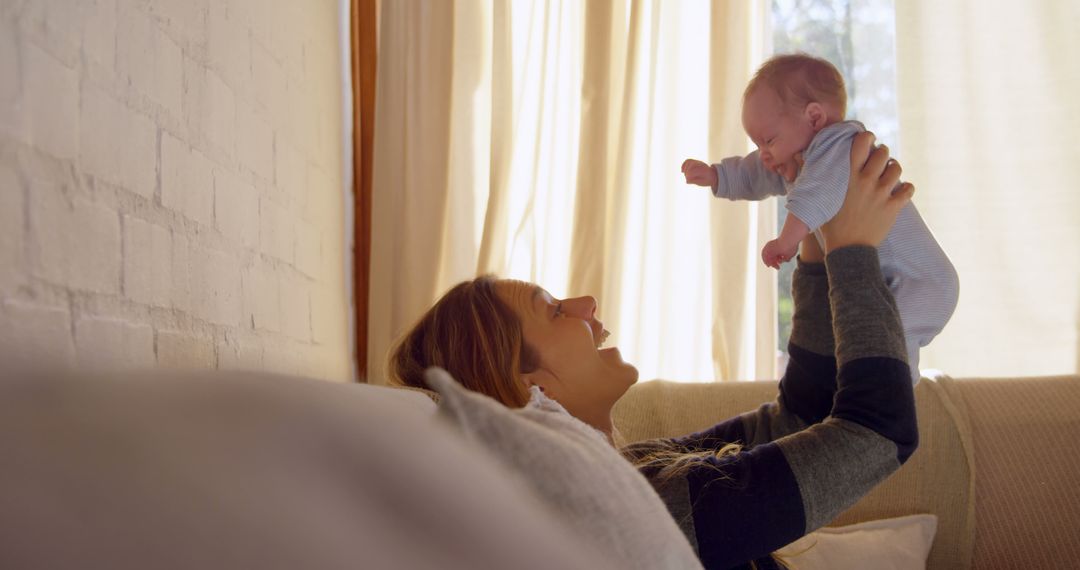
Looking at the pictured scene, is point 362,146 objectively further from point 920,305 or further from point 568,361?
point 920,305

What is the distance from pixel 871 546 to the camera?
1.69m

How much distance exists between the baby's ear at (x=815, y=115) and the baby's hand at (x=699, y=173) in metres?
0.21

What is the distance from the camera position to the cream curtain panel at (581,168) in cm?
273

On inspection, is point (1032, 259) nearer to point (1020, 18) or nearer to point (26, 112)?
point (1020, 18)

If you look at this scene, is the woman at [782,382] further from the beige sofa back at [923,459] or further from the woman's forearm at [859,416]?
the beige sofa back at [923,459]

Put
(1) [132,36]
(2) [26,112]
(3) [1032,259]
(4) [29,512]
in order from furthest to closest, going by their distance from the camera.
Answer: (3) [1032,259] → (1) [132,36] → (2) [26,112] → (4) [29,512]

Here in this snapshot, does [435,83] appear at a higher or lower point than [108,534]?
higher

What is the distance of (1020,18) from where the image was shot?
2.77 meters

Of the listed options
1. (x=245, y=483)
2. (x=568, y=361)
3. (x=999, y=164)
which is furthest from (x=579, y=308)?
(x=999, y=164)

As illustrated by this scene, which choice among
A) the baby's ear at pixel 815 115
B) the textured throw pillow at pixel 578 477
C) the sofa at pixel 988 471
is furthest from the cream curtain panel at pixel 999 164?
the textured throw pillow at pixel 578 477

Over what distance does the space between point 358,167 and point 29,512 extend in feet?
8.67

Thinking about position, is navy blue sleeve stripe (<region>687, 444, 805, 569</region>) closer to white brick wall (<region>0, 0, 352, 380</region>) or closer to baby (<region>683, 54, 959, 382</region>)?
baby (<region>683, 54, 959, 382</region>)

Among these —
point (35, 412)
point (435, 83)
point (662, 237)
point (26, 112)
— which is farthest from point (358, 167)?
point (35, 412)

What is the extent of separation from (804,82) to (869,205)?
0.41 m
